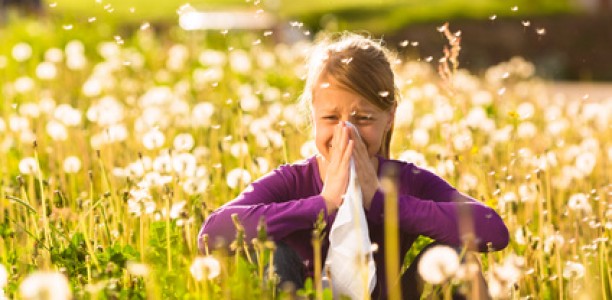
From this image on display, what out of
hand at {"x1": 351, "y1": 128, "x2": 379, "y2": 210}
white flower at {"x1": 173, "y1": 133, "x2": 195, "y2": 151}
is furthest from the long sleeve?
white flower at {"x1": 173, "y1": 133, "x2": 195, "y2": 151}

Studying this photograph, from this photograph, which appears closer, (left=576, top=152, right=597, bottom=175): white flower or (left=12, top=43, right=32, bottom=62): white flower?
(left=576, top=152, right=597, bottom=175): white flower

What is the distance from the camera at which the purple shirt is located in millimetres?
2621

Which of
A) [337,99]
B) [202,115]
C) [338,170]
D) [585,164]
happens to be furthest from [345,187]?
[202,115]

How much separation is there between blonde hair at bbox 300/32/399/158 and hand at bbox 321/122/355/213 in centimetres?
17

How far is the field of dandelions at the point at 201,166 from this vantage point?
2.56 metres

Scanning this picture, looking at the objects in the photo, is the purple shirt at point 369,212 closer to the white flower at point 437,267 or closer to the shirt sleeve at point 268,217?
the shirt sleeve at point 268,217

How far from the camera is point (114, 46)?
745 centimetres

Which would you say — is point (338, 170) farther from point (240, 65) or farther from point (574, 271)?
point (240, 65)

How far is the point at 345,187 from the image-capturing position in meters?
2.59

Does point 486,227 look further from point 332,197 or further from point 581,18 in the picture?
point 581,18

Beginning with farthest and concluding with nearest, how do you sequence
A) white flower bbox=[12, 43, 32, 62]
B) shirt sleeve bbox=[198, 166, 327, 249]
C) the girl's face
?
1. white flower bbox=[12, 43, 32, 62]
2. the girl's face
3. shirt sleeve bbox=[198, 166, 327, 249]

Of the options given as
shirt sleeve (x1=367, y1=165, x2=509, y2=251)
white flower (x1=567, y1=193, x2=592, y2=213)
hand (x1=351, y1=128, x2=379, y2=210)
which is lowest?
shirt sleeve (x1=367, y1=165, x2=509, y2=251)

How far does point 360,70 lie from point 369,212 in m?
0.39

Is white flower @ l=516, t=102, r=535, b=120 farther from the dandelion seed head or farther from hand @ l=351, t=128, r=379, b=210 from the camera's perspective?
the dandelion seed head
